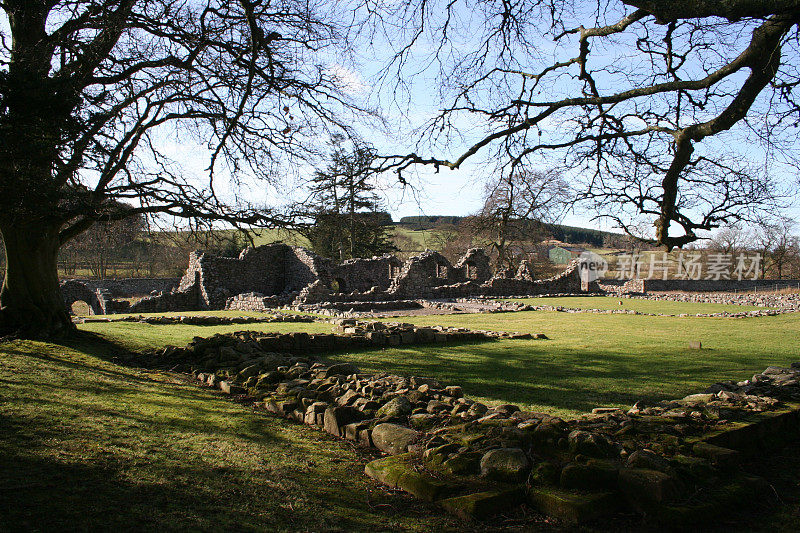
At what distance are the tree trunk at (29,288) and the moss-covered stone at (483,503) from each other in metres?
8.68

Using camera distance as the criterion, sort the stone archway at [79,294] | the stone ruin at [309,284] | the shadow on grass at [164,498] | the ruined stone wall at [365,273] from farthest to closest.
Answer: the ruined stone wall at [365,273] → the stone archway at [79,294] → the stone ruin at [309,284] → the shadow on grass at [164,498]

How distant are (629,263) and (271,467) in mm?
57659

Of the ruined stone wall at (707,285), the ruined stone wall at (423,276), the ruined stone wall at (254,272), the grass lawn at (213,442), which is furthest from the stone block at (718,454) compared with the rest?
the ruined stone wall at (707,285)

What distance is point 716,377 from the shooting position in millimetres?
7523

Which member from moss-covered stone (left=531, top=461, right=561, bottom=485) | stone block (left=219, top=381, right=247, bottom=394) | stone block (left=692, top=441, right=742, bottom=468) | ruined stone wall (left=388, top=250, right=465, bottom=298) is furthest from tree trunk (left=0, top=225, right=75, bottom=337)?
ruined stone wall (left=388, top=250, right=465, bottom=298)

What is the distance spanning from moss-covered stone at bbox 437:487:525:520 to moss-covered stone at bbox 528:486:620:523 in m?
0.10

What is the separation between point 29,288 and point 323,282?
20.6 metres

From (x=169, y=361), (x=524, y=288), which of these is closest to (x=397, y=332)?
(x=169, y=361)

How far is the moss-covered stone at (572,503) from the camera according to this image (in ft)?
9.75

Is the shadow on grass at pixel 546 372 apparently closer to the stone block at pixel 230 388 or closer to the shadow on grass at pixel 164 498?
the stone block at pixel 230 388

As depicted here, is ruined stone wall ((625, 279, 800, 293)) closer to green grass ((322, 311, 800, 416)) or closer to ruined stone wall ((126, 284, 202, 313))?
green grass ((322, 311, 800, 416))

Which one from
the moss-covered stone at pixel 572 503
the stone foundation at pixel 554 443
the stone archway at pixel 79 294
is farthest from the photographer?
the stone archway at pixel 79 294

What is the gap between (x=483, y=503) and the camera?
3082mm

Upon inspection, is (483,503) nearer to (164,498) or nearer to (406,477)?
(406,477)
